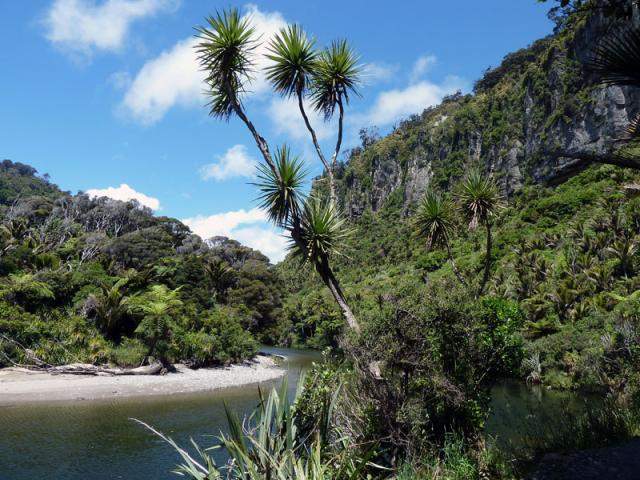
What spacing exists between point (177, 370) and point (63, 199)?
48.4m

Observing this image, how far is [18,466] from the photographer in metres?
10.9

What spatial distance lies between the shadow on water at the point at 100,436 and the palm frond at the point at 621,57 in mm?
9435

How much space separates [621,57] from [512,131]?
265 feet

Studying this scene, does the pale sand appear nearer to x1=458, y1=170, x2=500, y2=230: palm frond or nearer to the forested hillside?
the forested hillside

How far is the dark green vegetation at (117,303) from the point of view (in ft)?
75.2

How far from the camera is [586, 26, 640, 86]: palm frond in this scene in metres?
4.28

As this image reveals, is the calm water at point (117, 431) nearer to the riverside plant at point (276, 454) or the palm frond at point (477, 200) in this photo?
the riverside plant at point (276, 454)

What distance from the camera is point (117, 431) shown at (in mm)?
14523

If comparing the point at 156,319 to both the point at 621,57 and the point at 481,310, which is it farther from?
the point at 621,57

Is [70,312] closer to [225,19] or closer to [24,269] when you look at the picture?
[24,269]

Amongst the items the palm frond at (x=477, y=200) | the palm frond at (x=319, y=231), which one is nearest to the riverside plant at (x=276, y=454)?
the palm frond at (x=319, y=231)

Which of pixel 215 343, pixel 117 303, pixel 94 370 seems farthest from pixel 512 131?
pixel 94 370

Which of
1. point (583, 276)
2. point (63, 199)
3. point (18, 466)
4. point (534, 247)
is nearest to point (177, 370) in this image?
point (18, 466)

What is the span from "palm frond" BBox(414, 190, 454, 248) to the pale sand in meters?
14.9
